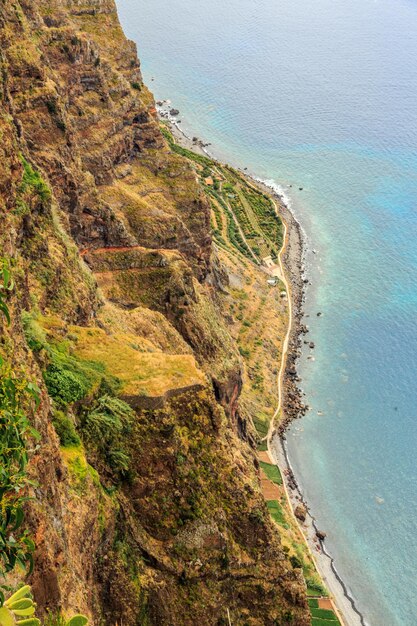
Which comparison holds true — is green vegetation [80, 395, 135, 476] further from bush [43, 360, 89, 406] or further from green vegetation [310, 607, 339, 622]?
green vegetation [310, 607, 339, 622]

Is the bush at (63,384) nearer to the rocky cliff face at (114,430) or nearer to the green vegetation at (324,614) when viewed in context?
the rocky cliff face at (114,430)

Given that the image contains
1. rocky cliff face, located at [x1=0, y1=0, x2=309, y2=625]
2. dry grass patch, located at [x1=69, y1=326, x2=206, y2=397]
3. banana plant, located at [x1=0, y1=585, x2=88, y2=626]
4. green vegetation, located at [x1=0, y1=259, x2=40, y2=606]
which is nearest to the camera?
banana plant, located at [x1=0, y1=585, x2=88, y2=626]

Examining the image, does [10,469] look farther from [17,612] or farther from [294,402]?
[294,402]

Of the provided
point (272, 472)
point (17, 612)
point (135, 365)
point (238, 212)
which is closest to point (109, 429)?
point (135, 365)

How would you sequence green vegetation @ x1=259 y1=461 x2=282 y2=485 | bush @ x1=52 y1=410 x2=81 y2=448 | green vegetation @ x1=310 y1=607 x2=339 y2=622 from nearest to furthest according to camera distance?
bush @ x1=52 y1=410 x2=81 y2=448 → green vegetation @ x1=310 y1=607 x2=339 y2=622 → green vegetation @ x1=259 y1=461 x2=282 y2=485

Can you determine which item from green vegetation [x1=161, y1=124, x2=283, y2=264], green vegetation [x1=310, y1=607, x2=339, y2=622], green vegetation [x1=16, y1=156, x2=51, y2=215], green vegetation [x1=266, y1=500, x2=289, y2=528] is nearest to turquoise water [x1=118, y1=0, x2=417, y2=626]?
green vegetation [x1=310, y1=607, x2=339, y2=622]
